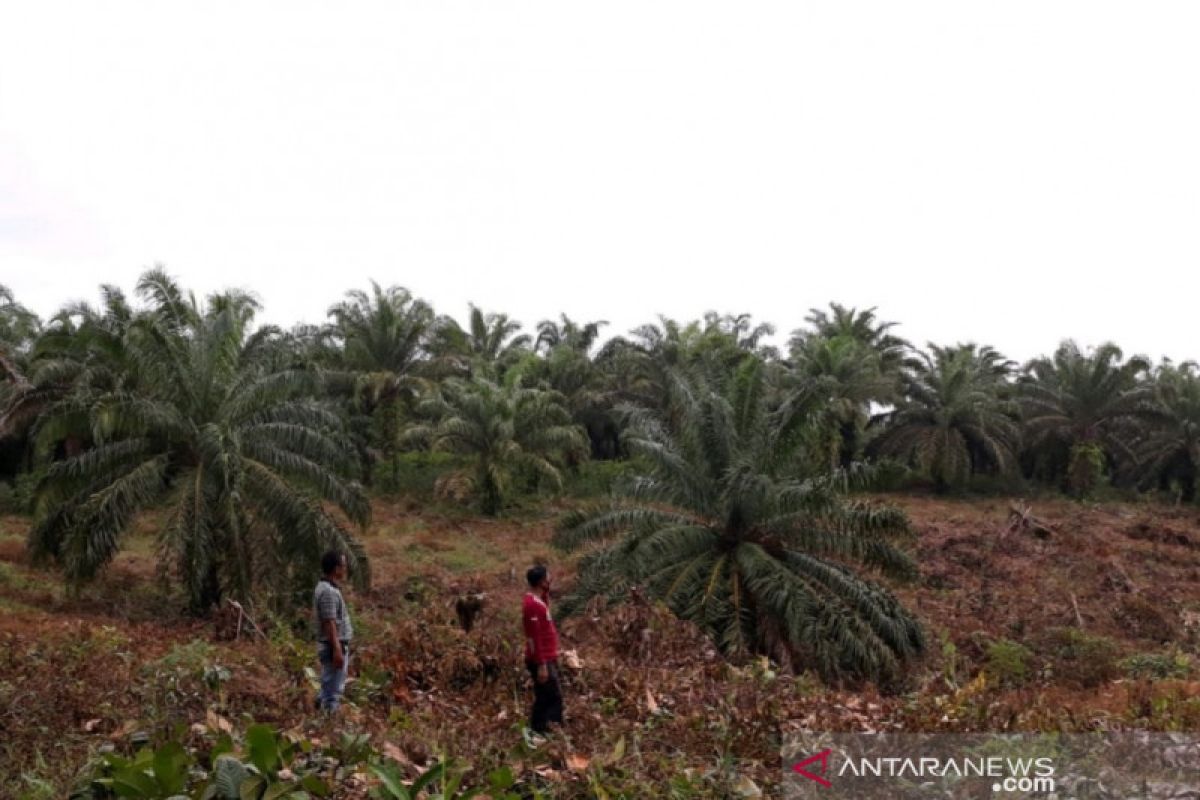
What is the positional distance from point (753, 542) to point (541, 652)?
6972 mm

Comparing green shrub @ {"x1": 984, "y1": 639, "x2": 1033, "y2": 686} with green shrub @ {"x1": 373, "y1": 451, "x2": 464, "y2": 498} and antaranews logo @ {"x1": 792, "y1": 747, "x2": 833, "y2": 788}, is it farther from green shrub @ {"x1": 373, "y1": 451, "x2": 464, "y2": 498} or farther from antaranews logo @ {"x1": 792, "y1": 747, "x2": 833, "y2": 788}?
green shrub @ {"x1": 373, "y1": 451, "x2": 464, "y2": 498}

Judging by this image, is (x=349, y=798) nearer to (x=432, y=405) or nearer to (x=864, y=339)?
(x=432, y=405)

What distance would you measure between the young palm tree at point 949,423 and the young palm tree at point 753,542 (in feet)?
61.7

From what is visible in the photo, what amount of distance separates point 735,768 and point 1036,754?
2.15 meters

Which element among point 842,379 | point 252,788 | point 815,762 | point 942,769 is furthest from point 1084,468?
point 252,788

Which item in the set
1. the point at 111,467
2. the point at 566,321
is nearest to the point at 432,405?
the point at 111,467

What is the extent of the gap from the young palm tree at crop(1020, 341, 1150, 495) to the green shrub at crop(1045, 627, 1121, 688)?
18.4m

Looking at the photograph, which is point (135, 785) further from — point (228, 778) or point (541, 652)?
point (541, 652)

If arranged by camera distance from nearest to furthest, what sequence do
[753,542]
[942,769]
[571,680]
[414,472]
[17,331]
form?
1. [942,769]
2. [571,680]
3. [753,542]
4. [17,331]
5. [414,472]

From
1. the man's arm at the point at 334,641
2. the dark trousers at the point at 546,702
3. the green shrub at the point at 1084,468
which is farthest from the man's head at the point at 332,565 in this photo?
the green shrub at the point at 1084,468

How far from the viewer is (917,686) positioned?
11492mm

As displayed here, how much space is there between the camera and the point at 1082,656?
13117mm

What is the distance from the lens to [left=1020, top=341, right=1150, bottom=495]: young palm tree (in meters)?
30.6

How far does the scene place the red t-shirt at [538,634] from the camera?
6.98 meters
